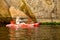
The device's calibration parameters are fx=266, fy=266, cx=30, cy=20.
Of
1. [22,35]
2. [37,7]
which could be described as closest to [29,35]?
[22,35]

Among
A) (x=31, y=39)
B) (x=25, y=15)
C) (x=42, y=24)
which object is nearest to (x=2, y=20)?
(x=25, y=15)

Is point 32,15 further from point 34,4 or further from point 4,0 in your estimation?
point 4,0

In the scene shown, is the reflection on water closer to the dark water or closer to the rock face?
the dark water

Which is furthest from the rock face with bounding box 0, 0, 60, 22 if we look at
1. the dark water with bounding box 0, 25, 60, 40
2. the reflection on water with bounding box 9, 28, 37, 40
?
the reflection on water with bounding box 9, 28, 37, 40

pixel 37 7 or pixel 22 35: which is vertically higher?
pixel 22 35

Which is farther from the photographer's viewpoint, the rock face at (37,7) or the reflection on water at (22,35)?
the rock face at (37,7)

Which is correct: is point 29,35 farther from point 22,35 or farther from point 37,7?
point 37,7

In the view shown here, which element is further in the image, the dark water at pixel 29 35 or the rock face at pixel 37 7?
the rock face at pixel 37 7

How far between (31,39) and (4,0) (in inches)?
586

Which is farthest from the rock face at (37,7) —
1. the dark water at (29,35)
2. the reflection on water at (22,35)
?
the reflection on water at (22,35)

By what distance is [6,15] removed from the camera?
83.8 feet

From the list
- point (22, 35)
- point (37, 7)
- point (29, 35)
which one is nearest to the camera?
point (29, 35)

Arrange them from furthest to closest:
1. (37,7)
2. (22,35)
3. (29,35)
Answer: (37,7) → (22,35) → (29,35)

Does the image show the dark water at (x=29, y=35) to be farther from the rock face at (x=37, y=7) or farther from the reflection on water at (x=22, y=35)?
the rock face at (x=37, y=7)
